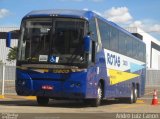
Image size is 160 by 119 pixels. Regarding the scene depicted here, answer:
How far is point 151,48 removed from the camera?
380ft

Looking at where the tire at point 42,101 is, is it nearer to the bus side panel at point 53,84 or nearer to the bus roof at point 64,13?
the bus side panel at point 53,84

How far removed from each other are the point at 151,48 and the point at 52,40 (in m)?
98.8

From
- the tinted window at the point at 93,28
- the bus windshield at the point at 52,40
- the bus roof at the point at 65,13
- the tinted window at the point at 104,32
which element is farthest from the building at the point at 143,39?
the bus windshield at the point at 52,40

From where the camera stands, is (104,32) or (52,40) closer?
(52,40)

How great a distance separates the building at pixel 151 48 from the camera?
97938 mm

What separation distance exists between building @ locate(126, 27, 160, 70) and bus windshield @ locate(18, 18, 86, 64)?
7695 cm

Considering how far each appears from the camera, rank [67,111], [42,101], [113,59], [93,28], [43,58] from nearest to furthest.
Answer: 1. [67,111]
2. [43,58]
3. [93,28]
4. [42,101]
5. [113,59]

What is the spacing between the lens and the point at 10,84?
142 ft

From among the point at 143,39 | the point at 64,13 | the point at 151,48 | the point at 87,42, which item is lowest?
the point at 87,42

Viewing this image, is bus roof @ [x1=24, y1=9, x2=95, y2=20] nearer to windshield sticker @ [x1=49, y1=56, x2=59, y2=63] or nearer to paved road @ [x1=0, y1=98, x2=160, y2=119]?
windshield sticker @ [x1=49, y1=56, x2=59, y2=63]

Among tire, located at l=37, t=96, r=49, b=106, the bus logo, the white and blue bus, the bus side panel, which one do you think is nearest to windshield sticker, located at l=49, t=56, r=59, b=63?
the white and blue bus

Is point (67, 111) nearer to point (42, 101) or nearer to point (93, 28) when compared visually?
point (93, 28)

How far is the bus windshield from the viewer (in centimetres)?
1833

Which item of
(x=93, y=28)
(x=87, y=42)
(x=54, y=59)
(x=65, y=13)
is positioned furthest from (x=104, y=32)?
(x=54, y=59)
